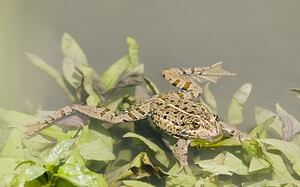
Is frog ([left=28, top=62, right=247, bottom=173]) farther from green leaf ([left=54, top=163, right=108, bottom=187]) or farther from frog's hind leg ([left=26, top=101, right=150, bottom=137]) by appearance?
green leaf ([left=54, top=163, right=108, bottom=187])

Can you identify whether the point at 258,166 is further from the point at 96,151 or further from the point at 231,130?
the point at 96,151

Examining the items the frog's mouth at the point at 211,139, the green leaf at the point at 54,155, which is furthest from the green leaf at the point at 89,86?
the green leaf at the point at 54,155

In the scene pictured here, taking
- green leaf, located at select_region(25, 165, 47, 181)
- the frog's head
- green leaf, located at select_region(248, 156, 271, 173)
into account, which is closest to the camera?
green leaf, located at select_region(25, 165, 47, 181)

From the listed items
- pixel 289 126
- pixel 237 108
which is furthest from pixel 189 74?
pixel 289 126

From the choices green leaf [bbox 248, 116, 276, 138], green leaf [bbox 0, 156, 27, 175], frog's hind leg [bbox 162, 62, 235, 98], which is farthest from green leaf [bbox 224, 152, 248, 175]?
green leaf [bbox 0, 156, 27, 175]

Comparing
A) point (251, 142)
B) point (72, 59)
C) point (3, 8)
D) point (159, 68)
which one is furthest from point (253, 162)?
point (3, 8)

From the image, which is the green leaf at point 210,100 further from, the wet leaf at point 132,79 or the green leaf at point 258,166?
the green leaf at point 258,166
